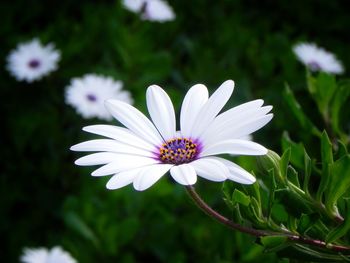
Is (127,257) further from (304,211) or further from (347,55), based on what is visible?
(347,55)

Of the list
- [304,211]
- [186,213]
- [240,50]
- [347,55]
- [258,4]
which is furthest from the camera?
[258,4]

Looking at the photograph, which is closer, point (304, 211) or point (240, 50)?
point (304, 211)

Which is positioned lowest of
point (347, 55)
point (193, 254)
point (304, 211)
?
point (304, 211)

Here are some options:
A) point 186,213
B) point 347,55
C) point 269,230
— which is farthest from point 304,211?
point 347,55

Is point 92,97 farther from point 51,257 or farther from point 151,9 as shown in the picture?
point 51,257

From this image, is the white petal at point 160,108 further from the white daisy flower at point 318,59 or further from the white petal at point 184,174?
the white daisy flower at point 318,59

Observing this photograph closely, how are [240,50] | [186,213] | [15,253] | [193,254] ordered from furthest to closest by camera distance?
[240,50] → [15,253] → [186,213] → [193,254]

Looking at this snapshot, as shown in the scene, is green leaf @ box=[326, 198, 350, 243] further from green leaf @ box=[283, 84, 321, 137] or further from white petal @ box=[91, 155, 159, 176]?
green leaf @ box=[283, 84, 321, 137]
